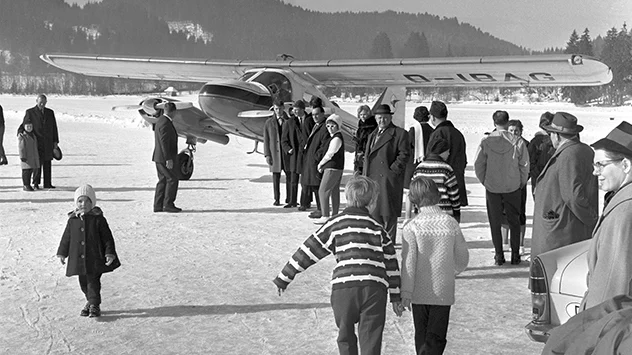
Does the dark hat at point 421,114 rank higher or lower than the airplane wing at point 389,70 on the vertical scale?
lower

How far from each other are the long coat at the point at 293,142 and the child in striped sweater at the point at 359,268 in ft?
21.9

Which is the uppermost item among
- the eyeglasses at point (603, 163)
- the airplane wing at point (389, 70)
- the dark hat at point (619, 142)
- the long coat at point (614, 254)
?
the airplane wing at point (389, 70)

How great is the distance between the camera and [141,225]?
9.23m

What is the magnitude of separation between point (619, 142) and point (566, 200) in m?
2.13

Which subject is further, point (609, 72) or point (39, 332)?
point (609, 72)

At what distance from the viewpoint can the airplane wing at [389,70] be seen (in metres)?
13.5

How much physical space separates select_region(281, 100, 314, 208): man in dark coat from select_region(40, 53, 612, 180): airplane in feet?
7.71

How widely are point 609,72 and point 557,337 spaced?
12.1 m

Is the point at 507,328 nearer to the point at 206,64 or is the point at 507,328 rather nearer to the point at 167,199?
the point at 167,199

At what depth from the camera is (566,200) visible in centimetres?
502

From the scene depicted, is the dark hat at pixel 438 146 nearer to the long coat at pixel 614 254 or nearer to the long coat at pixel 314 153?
the long coat at pixel 314 153

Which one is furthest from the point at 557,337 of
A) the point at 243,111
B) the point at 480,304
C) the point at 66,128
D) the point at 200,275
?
the point at 66,128

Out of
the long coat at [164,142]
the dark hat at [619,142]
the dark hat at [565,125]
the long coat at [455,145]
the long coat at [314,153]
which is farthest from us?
the long coat at [164,142]

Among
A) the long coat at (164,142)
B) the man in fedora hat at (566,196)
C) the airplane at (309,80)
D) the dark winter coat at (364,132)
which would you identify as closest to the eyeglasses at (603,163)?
the man in fedora hat at (566,196)
